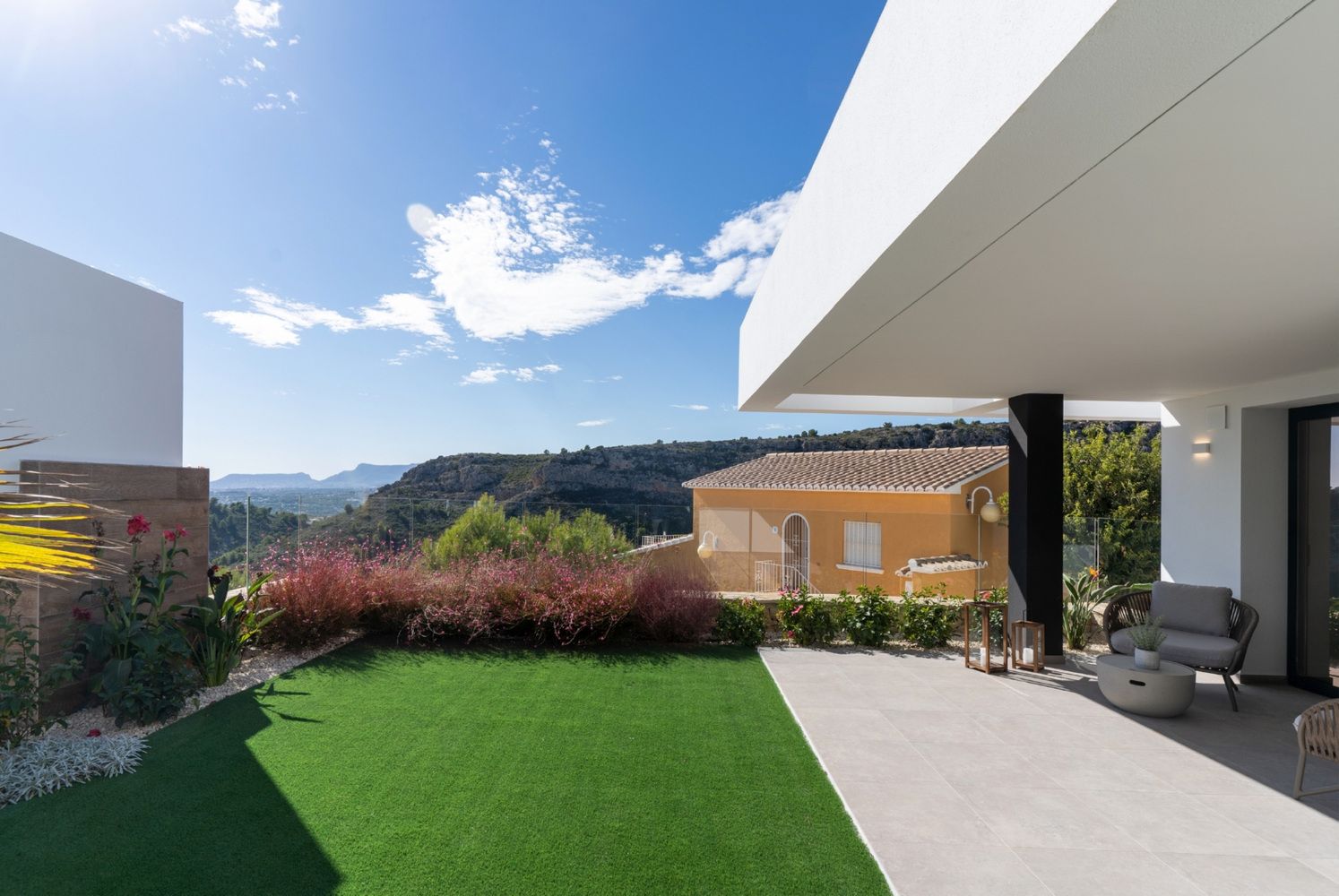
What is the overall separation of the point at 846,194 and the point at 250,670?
21.1ft

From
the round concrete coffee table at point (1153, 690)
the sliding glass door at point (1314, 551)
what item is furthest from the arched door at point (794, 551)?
the sliding glass door at point (1314, 551)

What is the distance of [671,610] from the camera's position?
7438 mm

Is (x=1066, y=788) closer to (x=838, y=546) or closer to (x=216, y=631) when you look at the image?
(x=838, y=546)

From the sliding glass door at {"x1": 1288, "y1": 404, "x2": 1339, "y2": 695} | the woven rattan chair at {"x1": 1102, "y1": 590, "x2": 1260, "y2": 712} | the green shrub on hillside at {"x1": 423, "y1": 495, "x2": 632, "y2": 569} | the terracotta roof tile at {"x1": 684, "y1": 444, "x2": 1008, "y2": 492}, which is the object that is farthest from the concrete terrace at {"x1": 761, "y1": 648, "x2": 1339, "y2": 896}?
the terracotta roof tile at {"x1": 684, "y1": 444, "x2": 1008, "y2": 492}

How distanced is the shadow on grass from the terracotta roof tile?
28.3ft

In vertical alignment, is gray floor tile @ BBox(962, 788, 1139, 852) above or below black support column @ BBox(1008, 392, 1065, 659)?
below

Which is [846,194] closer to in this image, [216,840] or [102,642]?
[216,840]

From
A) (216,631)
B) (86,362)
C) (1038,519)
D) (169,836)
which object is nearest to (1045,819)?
(1038,519)

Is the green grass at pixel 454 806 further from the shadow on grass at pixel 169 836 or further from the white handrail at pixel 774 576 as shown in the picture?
the white handrail at pixel 774 576

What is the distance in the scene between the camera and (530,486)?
2830 cm

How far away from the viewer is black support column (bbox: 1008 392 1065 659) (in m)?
6.98

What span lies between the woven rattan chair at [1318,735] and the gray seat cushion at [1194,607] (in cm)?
225

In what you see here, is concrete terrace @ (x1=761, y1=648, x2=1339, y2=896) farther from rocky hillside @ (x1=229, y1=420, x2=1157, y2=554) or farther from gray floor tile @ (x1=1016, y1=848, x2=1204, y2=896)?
rocky hillside @ (x1=229, y1=420, x2=1157, y2=554)

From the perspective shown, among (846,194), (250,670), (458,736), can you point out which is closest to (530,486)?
(250,670)
